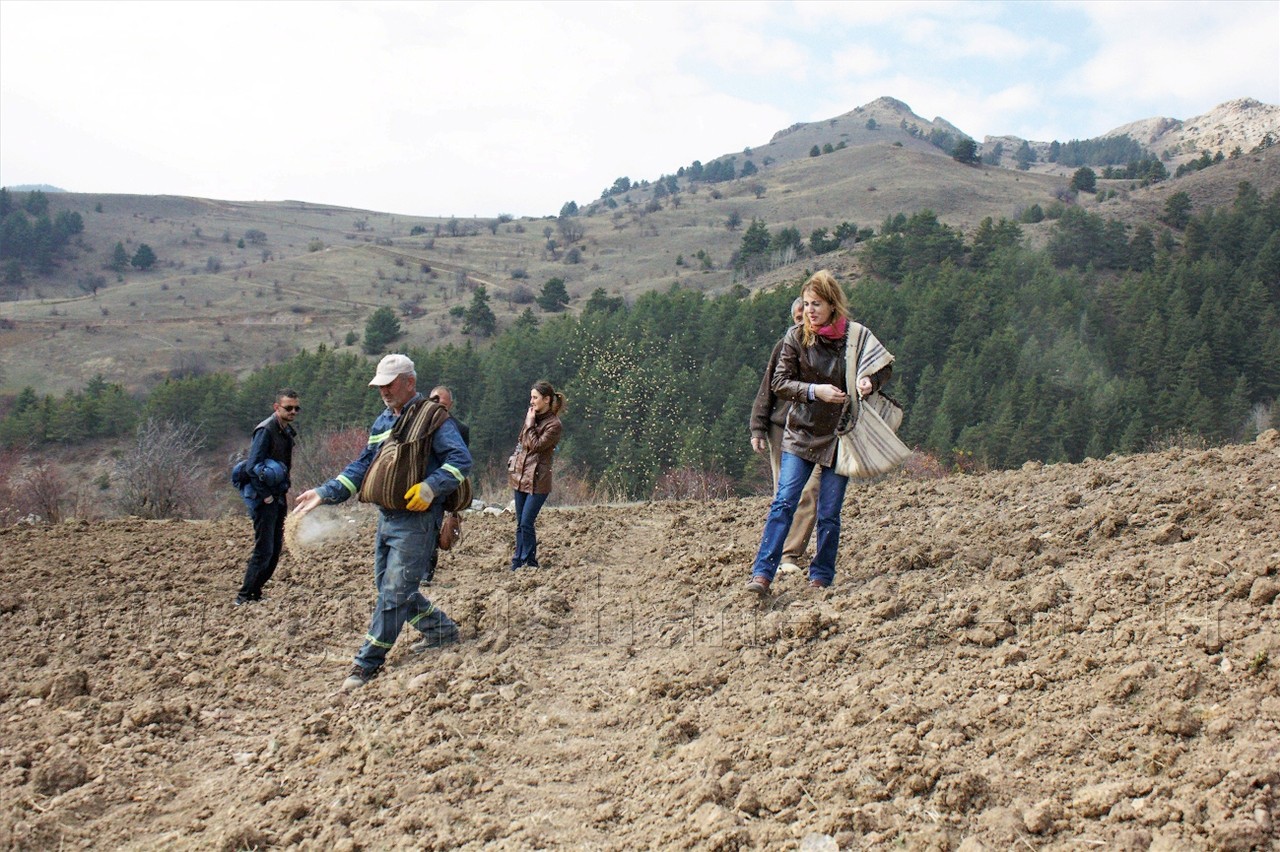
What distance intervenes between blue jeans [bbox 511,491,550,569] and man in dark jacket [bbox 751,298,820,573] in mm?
2345

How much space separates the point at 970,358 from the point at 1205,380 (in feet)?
31.1

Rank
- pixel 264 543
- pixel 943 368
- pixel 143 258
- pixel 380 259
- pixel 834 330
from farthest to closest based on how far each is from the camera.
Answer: pixel 380 259 < pixel 143 258 < pixel 943 368 < pixel 264 543 < pixel 834 330

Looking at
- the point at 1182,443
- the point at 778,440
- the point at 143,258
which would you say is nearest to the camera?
the point at 778,440

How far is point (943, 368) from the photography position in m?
42.0

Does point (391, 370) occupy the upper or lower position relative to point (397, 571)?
upper

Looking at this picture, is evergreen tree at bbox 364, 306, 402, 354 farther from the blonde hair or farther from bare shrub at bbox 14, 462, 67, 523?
the blonde hair

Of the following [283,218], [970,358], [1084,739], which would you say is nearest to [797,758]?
[1084,739]

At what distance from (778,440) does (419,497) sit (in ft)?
7.49

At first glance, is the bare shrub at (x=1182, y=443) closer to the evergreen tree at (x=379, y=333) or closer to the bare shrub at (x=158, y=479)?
the bare shrub at (x=158, y=479)

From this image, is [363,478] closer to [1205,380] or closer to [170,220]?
[1205,380]

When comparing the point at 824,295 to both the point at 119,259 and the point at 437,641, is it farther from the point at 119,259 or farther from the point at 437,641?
the point at 119,259

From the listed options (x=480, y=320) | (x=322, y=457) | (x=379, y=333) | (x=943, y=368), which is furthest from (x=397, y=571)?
(x=379, y=333)

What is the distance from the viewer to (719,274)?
75.1 metres

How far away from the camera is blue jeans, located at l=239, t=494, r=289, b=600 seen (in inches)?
271
